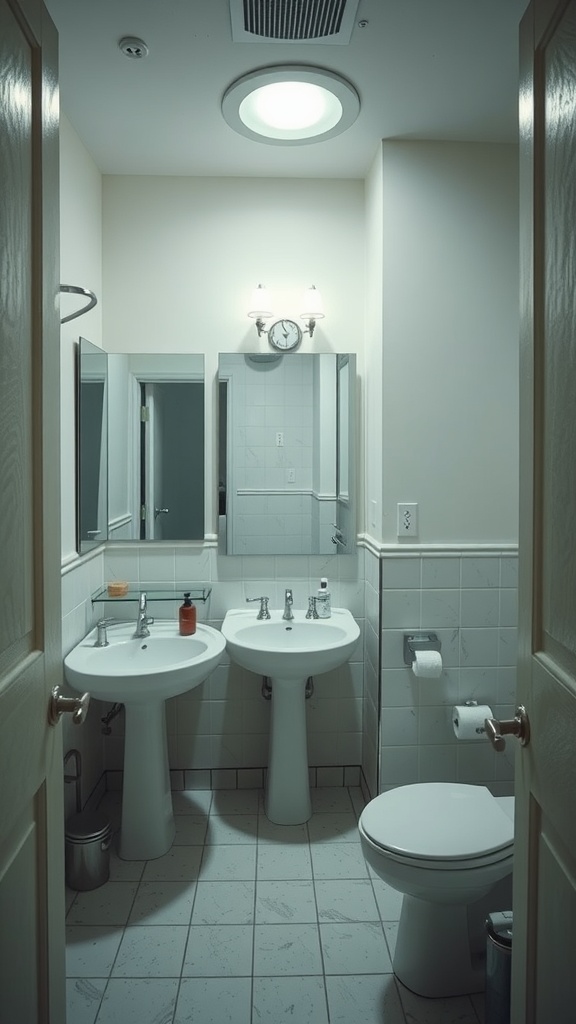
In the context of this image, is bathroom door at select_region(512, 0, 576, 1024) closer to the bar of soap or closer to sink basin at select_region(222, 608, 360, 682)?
sink basin at select_region(222, 608, 360, 682)

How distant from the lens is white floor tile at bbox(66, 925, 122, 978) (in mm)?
1771

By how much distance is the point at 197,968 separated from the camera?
178 cm

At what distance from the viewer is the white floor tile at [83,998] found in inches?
63.1

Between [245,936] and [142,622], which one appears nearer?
[245,936]

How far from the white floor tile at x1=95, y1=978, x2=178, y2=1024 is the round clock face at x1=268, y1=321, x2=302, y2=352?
7.24ft

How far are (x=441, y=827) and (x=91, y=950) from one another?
1.07 metres

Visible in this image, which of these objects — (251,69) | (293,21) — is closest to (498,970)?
(293,21)

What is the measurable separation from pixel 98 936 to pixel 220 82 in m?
2.60

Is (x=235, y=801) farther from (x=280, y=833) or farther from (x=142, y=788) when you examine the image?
(x=142, y=788)

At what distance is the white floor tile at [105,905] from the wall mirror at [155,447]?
127 cm

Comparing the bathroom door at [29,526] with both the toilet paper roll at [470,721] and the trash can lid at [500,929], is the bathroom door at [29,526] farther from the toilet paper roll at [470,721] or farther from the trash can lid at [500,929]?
the toilet paper roll at [470,721]

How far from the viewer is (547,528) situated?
96cm

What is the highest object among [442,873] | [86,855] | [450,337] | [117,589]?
[450,337]

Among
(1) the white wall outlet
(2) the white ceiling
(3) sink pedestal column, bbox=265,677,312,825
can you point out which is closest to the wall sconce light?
(2) the white ceiling
